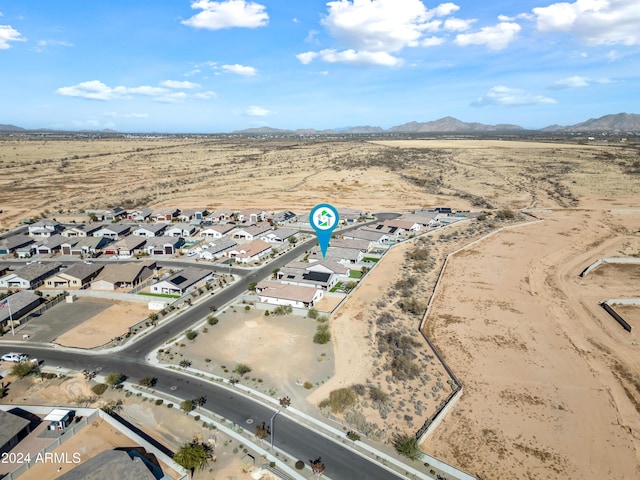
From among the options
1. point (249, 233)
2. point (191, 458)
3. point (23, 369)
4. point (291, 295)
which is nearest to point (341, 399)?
point (191, 458)

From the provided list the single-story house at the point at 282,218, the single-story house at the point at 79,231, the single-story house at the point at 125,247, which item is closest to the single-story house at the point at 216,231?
the single-story house at the point at 282,218

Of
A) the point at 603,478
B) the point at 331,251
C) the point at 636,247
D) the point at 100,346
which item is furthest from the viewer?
the point at 636,247

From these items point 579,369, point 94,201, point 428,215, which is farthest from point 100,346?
point 94,201

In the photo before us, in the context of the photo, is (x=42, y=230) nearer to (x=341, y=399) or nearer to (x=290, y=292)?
(x=290, y=292)

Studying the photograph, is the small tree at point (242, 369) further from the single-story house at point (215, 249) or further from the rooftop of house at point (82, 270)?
the rooftop of house at point (82, 270)

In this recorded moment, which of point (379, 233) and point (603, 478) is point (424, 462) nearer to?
point (603, 478)

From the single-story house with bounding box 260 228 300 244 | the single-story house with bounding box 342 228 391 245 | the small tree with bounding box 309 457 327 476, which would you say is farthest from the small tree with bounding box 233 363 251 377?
the single-story house with bounding box 342 228 391 245
